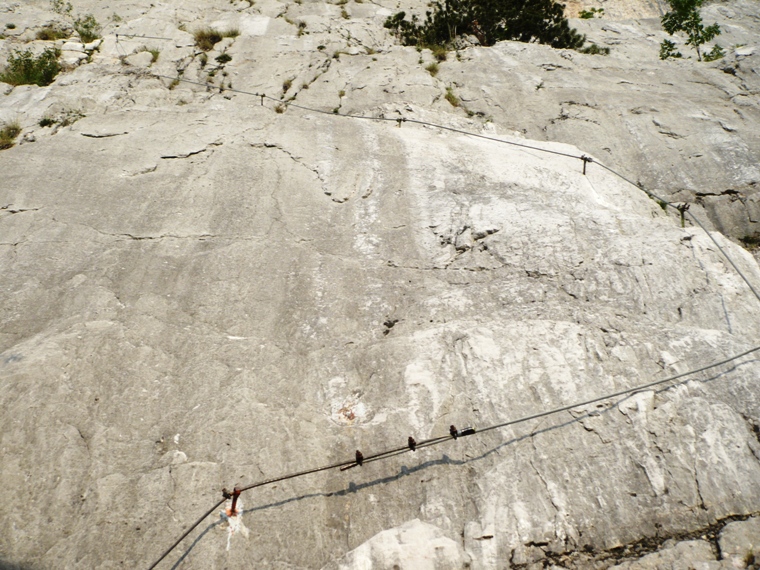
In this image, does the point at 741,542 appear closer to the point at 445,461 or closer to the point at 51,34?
the point at 445,461

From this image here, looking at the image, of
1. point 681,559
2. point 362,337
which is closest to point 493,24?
point 362,337

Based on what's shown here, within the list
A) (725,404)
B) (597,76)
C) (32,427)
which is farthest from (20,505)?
(597,76)

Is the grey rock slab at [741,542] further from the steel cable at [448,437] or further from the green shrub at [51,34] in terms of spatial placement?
the green shrub at [51,34]

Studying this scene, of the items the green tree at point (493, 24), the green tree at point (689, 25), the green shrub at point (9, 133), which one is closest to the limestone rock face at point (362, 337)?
the green shrub at point (9, 133)

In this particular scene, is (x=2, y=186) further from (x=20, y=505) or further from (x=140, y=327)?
(x=20, y=505)

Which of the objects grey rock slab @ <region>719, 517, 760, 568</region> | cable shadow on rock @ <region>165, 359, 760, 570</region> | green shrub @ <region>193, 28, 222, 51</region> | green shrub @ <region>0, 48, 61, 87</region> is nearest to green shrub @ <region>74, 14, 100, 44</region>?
green shrub @ <region>0, 48, 61, 87</region>

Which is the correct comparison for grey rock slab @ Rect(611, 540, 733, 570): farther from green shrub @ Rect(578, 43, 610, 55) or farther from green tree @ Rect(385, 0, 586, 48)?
green tree @ Rect(385, 0, 586, 48)
